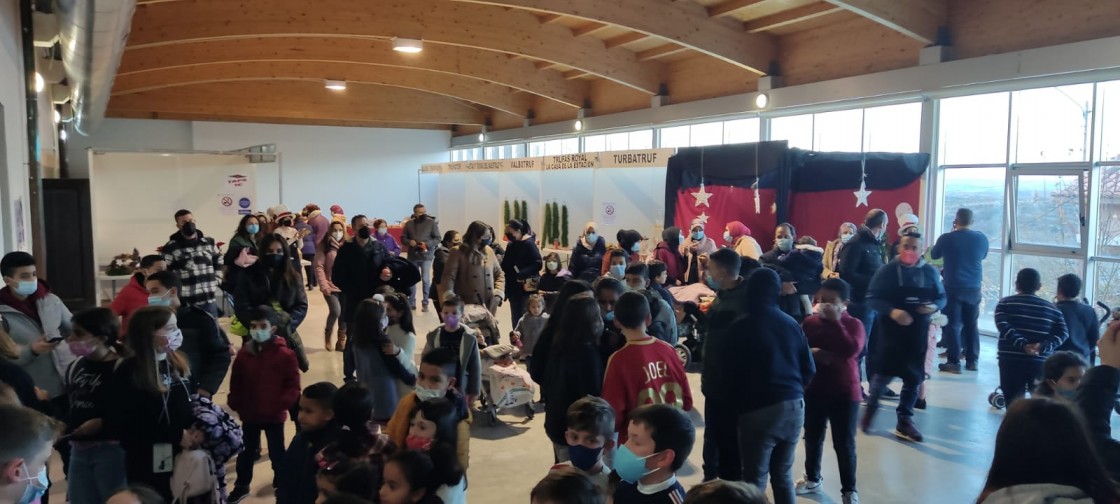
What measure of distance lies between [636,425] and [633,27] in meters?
7.54

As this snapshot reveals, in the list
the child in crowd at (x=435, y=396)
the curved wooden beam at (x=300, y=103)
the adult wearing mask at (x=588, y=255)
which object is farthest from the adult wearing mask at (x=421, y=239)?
the curved wooden beam at (x=300, y=103)

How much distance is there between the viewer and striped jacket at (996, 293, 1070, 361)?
15.3 ft

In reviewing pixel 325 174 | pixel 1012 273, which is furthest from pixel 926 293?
pixel 325 174

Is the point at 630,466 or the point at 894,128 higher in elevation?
the point at 894,128

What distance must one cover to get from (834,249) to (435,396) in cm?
566

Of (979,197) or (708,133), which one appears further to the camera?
(708,133)

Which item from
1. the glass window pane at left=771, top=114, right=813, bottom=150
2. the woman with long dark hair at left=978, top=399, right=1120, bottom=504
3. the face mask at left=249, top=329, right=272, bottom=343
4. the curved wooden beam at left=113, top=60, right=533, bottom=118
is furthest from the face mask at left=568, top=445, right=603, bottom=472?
the curved wooden beam at left=113, top=60, right=533, bottom=118

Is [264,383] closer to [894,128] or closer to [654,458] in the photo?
[654,458]

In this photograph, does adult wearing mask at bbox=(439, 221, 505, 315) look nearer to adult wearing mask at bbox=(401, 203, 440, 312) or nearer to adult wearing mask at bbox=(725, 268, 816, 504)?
adult wearing mask at bbox=(725, 268, 816, 504)

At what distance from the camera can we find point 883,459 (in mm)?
4719

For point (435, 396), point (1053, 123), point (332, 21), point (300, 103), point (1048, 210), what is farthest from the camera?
point (300, 103)

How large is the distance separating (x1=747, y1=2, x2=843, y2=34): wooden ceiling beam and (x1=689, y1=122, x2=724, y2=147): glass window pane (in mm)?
1930

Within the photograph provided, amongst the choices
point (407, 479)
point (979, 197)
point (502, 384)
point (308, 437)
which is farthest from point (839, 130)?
point (407, 479)

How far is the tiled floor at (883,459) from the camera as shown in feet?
13.8
